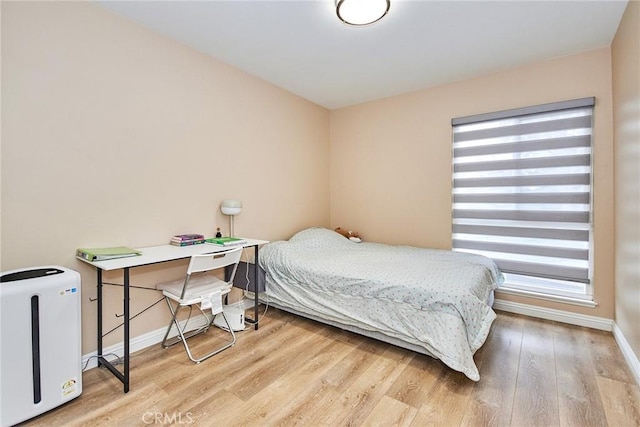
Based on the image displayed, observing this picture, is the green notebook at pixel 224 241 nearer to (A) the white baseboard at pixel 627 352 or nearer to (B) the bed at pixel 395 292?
Answer: (B) the bed at pixel 395 292

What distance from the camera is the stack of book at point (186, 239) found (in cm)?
230

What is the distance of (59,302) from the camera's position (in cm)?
151

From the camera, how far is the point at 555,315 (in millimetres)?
2689

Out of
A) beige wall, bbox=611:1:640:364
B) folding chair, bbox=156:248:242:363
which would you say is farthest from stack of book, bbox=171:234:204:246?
beige wall, bbox=611:1:640:364

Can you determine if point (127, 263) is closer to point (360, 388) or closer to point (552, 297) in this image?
point (360, 388)

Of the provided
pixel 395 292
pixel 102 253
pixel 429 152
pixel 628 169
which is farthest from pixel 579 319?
pixel 102 253

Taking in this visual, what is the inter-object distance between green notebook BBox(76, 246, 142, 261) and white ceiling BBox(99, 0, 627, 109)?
1.68 meters

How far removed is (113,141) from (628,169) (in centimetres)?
365

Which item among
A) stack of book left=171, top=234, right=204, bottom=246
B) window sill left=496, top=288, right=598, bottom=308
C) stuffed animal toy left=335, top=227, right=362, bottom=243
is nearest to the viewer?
stack of book left=171, top=234, right=204, bottom=246

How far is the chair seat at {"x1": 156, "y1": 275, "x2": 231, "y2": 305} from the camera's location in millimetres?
2015

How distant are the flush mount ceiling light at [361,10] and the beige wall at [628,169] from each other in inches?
61.4

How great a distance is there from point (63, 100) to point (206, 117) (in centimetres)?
100

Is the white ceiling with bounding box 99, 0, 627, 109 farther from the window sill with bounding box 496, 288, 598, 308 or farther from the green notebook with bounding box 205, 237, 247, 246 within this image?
the window sill with bounding box 496, 288, 598, 308

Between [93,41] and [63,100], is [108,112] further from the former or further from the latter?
[93,41]
